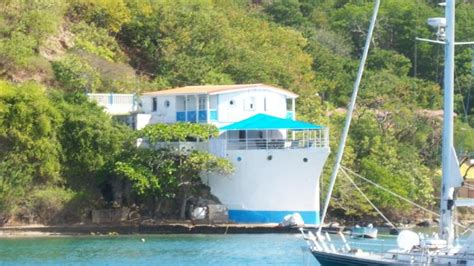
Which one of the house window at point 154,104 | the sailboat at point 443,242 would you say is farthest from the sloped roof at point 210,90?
the sailboat at point 443,242

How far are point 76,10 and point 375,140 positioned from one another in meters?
20.7

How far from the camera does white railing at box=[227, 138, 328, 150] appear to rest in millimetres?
64375

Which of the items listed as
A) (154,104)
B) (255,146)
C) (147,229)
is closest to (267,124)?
(255,146)

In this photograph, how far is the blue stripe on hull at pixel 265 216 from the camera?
63.2 metres

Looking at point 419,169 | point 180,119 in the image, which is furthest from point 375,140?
point 180,119

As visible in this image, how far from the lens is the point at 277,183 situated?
209 ft

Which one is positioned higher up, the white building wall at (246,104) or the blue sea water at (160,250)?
the white building wall at (246,104)

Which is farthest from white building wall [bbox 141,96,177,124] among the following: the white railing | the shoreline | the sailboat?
the sailboat

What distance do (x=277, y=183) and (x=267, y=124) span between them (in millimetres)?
2861

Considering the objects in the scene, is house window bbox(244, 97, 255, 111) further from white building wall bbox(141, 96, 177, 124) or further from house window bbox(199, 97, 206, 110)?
white building wall bbox(141, 96, 177, 124)

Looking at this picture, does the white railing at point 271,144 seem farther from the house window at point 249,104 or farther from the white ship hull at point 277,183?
the house window at point 249,104

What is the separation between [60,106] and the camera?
64.3m

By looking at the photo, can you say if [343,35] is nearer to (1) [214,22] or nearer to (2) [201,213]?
(1) [214,22]

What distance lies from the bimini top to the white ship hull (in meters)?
1.05
